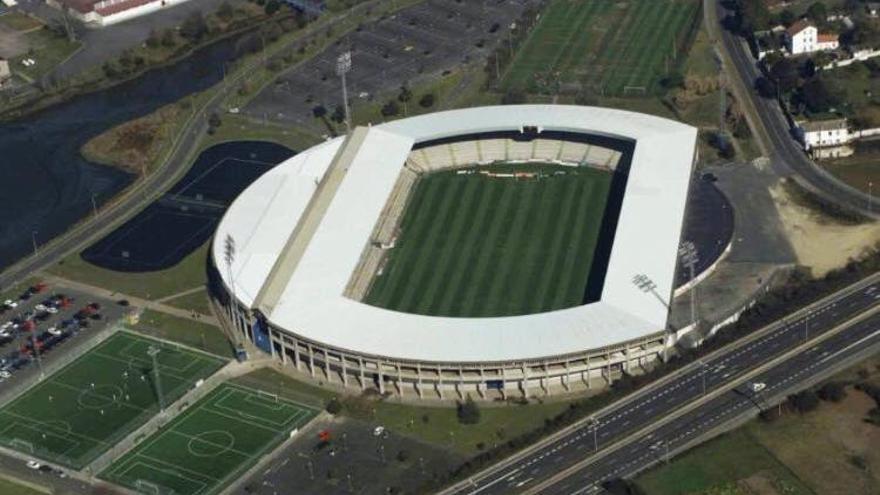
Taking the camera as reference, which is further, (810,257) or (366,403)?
(810,257)

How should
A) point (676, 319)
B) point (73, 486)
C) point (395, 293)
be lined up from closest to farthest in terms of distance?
point (73, 486) < point (676, 319) < point (395, 293)

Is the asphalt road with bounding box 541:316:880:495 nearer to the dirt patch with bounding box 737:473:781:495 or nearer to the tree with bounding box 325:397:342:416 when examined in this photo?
the dirt patch with bounding box 737:473:781:495

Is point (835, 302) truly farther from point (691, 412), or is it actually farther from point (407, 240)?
point (407, 240)

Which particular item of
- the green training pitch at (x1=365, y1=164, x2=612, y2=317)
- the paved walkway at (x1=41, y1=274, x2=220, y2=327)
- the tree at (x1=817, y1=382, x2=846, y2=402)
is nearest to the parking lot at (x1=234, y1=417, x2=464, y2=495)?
the green training pitch at (x1=365, y1=164, x2=612, y2=317)

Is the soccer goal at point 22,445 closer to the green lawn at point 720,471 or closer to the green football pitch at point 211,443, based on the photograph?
the green football pitch at point 211,443

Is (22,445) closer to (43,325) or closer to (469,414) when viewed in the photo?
(43,325)

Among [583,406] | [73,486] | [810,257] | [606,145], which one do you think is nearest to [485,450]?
[583,406]

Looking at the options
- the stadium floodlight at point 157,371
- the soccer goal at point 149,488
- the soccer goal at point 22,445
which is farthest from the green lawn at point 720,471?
the soccer goal at point 22,445
